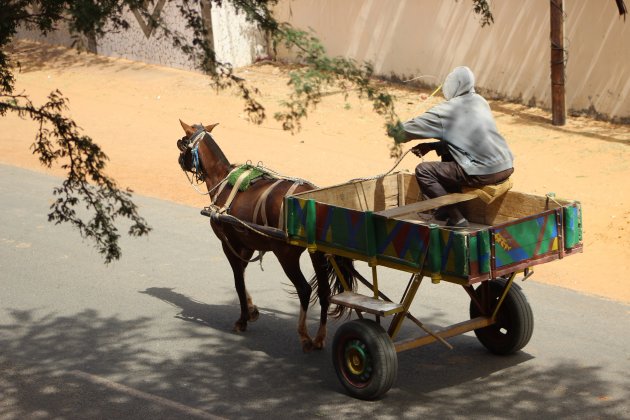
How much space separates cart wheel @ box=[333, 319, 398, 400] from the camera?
7.23m

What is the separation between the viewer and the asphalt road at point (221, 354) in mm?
7520

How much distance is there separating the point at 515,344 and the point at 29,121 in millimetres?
13455

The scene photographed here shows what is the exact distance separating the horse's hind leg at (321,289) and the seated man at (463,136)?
1153mm

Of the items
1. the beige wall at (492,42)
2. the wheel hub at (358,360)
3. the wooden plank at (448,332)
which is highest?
the beige wall at (492,42)

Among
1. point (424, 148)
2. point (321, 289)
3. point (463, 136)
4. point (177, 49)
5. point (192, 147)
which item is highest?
point (463, 136)

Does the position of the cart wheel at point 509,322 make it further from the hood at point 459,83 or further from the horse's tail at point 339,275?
the hood at point 459,83

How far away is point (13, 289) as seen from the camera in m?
10.7

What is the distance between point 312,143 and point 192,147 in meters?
7.74

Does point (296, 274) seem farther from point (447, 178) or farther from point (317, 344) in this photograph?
point (447, 178)

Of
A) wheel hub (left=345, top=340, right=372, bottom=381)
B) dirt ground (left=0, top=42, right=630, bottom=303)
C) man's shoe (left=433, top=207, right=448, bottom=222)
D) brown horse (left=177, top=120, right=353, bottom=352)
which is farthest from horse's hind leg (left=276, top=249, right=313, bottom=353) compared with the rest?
dirt ground (left=0, top=42, right=630, bottom=303)

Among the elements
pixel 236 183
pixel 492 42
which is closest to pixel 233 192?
pixel 236 183

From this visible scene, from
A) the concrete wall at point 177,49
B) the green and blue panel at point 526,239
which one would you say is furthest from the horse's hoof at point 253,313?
the concrete wall at point 177,49

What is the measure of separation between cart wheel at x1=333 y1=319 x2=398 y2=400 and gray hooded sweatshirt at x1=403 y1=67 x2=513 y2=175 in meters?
1.42

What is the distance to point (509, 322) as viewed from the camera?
26.8 feet
